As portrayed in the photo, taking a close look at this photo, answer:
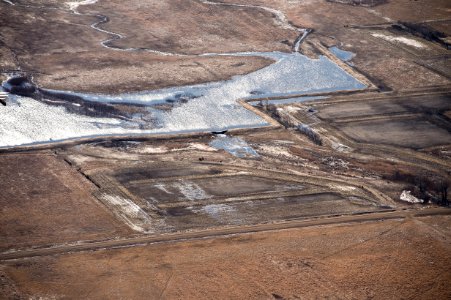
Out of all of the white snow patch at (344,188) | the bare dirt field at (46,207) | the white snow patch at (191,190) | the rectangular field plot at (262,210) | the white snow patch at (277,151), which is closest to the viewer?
the bare dirt field at (46,207)

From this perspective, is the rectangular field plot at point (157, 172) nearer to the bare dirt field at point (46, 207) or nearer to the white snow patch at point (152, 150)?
the bare dirt field at point (46, 207)

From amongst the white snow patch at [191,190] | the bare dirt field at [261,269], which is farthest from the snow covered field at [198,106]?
the bare dirt field at [261,269]

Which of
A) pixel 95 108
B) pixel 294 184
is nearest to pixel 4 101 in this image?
pixel 95 108

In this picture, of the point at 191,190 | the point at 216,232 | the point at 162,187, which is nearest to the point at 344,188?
the point at 191,190

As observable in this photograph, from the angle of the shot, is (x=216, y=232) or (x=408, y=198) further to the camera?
A: (x=408, y=198)

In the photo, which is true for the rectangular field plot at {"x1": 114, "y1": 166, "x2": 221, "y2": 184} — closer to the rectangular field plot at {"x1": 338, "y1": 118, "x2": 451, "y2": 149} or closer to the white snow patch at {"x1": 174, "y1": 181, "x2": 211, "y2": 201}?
the white snow patch at {"x1": 174, "y1": 181, "x2": 211, "y2": 201}

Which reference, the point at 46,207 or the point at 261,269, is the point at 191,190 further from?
the point at 261,269
